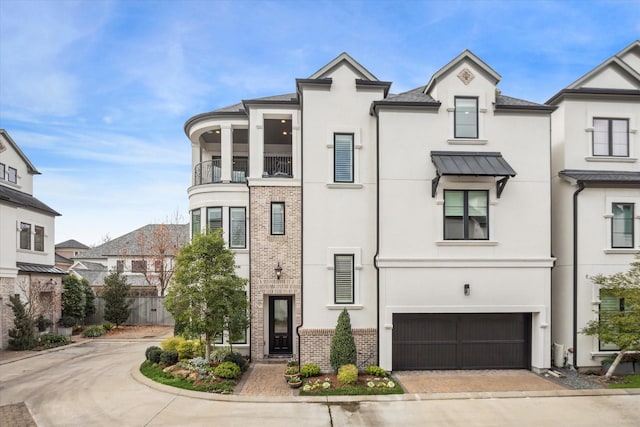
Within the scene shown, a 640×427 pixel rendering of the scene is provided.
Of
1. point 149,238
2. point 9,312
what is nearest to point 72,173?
point 149,238

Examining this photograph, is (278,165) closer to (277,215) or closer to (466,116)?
(277,215)

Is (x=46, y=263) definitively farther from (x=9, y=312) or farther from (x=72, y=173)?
(x=72, y=173)

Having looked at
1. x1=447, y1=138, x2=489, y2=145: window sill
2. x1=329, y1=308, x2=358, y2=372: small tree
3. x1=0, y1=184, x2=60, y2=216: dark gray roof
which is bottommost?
x1=329, y1=308, x2=358, y2=372: small tree

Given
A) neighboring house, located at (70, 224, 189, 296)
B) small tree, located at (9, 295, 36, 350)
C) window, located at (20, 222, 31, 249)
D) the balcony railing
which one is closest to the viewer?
the balcony railing

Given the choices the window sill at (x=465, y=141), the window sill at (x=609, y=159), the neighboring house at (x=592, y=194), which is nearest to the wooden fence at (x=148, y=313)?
the window sill at (x=465, y=141)

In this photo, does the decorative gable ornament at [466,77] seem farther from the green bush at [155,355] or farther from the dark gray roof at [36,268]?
the dark gray roof at [36,268]

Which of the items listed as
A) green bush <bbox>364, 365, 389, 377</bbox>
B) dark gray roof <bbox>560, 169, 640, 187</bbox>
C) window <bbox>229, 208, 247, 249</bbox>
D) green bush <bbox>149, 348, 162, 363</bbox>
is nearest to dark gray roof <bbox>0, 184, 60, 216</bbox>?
green bush <bbox>149, 348, 162, 363</bbox>

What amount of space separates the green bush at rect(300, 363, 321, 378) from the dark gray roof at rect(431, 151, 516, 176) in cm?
687

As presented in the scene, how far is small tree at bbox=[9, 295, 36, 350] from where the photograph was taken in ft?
55.2

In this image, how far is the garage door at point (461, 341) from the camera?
476 inches

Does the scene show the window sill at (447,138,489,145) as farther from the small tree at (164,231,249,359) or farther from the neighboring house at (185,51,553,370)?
the small tree at (164,231,249,359)

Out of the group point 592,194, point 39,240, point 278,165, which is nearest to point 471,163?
point 592,194

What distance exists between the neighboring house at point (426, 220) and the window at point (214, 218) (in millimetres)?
3535

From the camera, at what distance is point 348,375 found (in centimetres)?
1062
